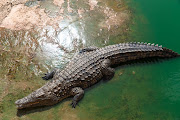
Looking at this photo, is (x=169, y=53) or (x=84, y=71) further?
(x=169, y=53)

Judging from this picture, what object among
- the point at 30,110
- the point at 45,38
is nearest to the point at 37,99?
the point at 30,110

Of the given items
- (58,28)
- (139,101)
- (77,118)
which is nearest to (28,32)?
(58,28)

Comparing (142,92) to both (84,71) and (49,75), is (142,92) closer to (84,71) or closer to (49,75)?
(84,71)

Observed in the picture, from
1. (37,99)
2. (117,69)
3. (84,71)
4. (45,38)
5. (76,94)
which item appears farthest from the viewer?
(45,38)

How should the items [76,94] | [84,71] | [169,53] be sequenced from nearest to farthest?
[76,94]
[84,71]
[169,53]

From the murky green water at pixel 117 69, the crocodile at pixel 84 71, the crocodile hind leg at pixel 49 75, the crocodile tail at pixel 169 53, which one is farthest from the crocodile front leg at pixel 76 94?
the crocodile tail at pixel 169 53

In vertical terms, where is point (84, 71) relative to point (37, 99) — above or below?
above

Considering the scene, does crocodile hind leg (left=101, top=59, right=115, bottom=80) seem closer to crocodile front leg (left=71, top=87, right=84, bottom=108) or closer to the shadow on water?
crocodile front leg (left=71, top=87, right=84, bottom=108)
